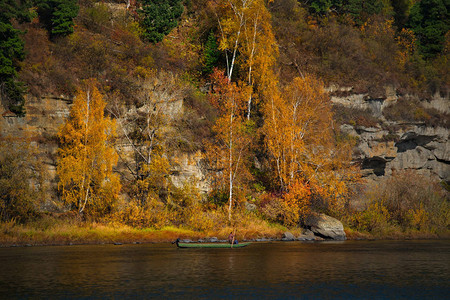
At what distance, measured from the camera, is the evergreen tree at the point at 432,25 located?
8312cm

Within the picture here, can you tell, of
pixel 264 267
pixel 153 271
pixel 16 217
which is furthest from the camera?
pixel 16 217

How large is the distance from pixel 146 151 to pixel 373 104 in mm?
36777

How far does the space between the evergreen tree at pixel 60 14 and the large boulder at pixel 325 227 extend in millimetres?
37954

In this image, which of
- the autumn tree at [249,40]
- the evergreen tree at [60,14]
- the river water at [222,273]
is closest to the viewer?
the river water at [222,273]

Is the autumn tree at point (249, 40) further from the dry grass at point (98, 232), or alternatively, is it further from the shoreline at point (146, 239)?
the shoreline at point (146, 239)

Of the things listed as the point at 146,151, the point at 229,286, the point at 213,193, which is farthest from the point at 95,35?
the point at 229,286

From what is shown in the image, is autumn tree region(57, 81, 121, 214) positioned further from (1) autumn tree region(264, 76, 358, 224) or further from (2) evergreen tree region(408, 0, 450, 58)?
(2) evergreen tree region(408, 0, 450, 58)

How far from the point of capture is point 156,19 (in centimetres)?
7075

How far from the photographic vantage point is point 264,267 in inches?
1325

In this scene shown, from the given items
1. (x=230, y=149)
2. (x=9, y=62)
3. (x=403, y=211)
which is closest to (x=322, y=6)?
(x=403, y=211)

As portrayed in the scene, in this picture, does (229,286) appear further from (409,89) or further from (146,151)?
(409,89)

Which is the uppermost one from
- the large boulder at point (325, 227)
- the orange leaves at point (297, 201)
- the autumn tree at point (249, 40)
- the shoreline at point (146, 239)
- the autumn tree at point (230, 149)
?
the autumn tree at point (249, 40)

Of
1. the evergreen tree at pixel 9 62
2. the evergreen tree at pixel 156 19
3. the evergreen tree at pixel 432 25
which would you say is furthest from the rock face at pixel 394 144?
the evergreen tree at pixel 9 62

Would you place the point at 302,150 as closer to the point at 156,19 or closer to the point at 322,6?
the point at 156,19
